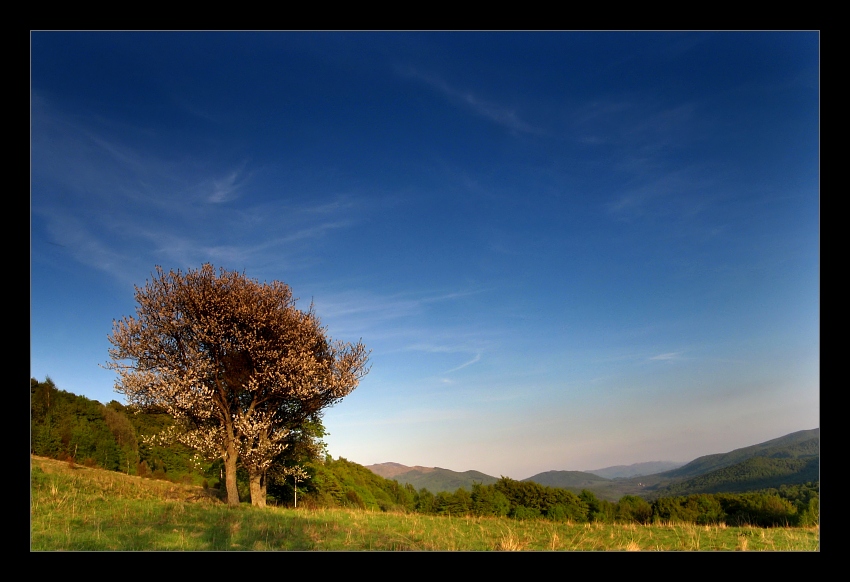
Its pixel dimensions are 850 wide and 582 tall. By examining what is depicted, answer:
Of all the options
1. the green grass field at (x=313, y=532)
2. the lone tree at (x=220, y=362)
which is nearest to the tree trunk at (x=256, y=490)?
the lone tree at (x=220, y=362)

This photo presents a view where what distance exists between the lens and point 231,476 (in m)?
28.0

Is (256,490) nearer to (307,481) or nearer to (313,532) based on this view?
(313,532)

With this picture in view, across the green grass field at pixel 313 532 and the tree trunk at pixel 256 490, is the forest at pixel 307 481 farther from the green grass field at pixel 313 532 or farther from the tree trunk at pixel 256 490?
the green grass field at pixel 313 532

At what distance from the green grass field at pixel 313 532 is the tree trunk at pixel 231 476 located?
3434 mm

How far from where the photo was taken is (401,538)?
57.4 ft

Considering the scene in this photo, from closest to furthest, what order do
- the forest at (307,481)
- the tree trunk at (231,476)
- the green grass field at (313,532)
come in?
1. the green grass field at (313,532)
2. the tree trunk at (231,476)
3. the forest at (307,481)

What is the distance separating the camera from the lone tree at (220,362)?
27828mm

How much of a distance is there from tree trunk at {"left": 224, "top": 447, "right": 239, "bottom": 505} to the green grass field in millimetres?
3434

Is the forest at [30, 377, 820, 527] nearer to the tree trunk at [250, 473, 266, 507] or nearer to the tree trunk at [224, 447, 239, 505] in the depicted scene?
the tree trunk at [224, 447, 239, 505]

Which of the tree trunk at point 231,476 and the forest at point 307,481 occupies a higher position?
the tree trunk at point 231,476
